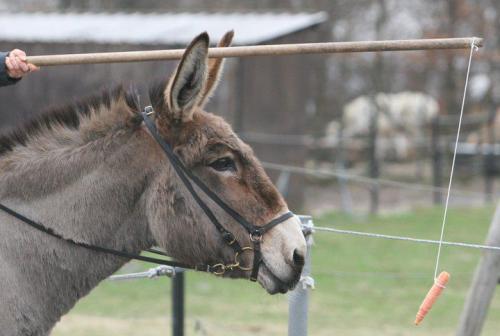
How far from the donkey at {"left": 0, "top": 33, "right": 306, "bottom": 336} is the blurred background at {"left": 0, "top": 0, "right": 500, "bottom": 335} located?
0.99 feet

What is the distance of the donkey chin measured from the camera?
12.7 feet

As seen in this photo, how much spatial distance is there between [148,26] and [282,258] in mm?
14656

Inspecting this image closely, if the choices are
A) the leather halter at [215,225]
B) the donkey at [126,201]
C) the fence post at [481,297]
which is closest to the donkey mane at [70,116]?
the donkey at [126,201]

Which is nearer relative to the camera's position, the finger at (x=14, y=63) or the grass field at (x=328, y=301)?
the finger at (x=14, y=63)

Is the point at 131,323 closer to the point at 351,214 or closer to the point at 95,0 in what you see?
the point at 351,214

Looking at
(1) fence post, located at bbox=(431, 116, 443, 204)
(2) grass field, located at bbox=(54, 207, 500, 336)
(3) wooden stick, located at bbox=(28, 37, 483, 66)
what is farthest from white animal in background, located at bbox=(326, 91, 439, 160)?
(3) wooden stick, located at bbox=(28, 37, 483, 66)

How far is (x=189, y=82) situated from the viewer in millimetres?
3904

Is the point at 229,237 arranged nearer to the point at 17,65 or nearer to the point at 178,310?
the point at 17,65

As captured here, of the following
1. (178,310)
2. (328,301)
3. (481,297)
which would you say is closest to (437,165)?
(328,301)

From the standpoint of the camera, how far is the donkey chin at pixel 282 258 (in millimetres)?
3857

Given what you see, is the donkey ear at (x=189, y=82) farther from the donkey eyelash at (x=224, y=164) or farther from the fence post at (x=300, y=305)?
the fence post at (x=300, y=305)

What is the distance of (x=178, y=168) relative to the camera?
400cm

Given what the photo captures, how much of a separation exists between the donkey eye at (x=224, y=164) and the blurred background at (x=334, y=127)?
52cm

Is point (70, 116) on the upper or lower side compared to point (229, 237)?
upper
